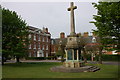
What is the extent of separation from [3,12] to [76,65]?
1503cm

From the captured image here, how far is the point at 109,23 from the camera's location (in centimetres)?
1066

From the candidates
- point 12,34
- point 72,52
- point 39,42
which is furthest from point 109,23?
point 39,42

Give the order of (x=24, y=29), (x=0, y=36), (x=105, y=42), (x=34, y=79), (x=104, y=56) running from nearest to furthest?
(x=105, y=42), (x=34, y=79), (x=0, y=36), (x=24, y=29), (x=104, y=56)

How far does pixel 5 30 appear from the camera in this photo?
2448cm

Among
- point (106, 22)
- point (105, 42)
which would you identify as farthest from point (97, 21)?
point (105, 42)

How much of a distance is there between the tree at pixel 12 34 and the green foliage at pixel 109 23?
15383 mm

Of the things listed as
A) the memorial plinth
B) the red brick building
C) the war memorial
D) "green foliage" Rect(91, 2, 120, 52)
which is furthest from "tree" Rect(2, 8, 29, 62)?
the red brick building

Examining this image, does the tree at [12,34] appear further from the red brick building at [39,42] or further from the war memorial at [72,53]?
the red brick building at [39,42]

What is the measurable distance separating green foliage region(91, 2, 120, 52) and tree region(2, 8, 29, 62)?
50.5 ft

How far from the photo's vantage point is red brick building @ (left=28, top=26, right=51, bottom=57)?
171ft

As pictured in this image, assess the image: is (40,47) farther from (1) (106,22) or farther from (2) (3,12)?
(1) (106,22)

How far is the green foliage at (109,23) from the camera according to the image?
10.1 meters

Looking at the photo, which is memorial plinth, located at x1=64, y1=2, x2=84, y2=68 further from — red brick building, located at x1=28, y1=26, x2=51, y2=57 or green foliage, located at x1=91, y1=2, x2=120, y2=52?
red brick building, located at x1=28, y1=26, x2=51, y2=57

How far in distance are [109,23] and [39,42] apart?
154ft
